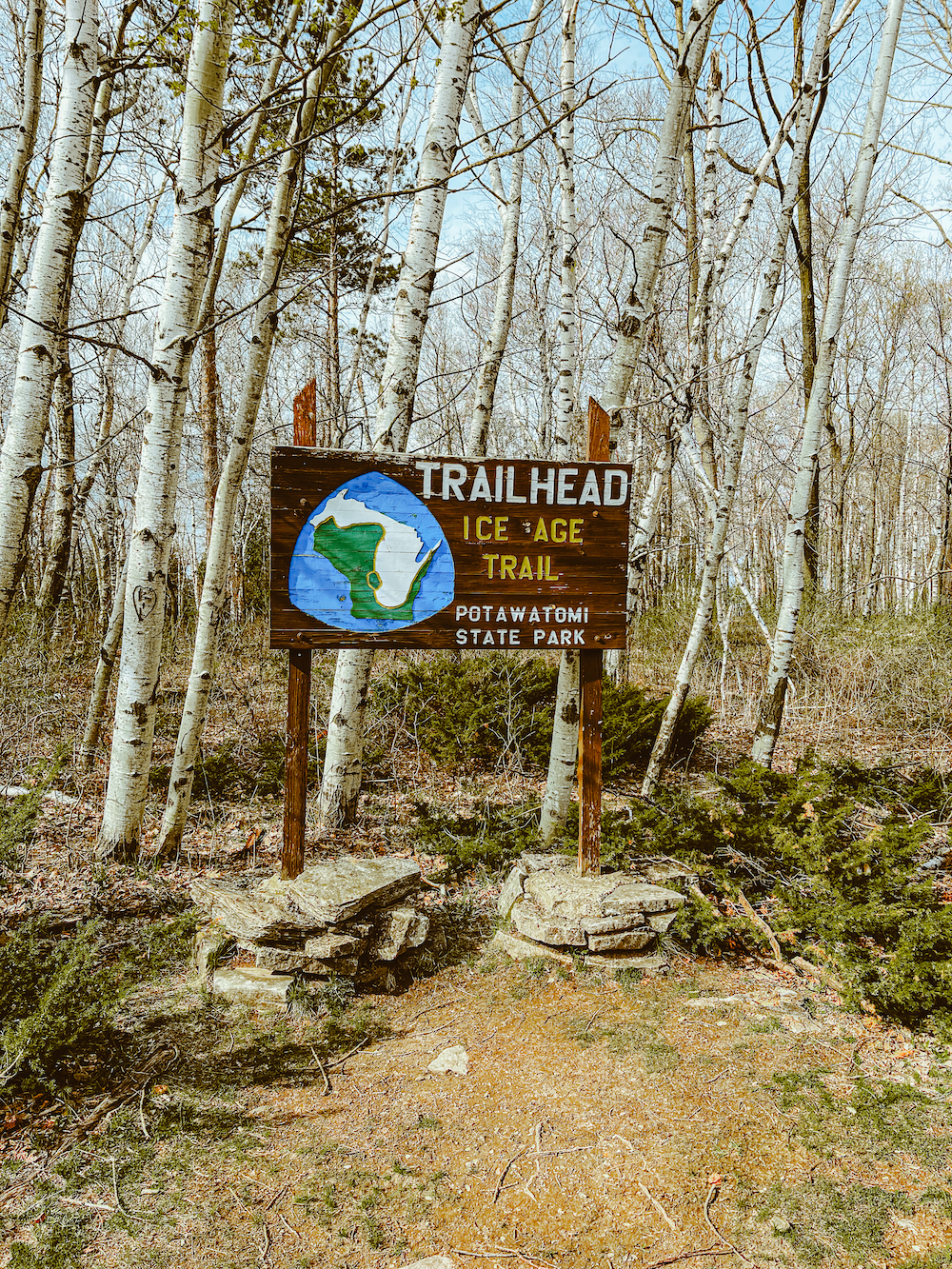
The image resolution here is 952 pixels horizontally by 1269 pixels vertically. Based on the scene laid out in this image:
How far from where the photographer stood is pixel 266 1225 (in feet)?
7.24

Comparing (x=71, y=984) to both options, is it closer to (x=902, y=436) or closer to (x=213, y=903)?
(x=213, y=903)

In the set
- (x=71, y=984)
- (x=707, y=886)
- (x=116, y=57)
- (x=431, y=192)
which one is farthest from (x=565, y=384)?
(x=71, y=984)

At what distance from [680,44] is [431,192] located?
1769 millimetres

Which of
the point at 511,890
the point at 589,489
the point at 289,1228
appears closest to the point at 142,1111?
the point at 289,1228

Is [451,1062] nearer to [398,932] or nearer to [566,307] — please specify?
[398,932]

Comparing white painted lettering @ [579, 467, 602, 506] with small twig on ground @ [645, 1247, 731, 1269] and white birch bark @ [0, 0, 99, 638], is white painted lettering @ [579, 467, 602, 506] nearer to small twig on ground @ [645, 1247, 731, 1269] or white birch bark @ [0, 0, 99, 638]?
white birch bark @ [0, 0, 99, 638]

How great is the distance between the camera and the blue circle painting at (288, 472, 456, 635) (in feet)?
12.3

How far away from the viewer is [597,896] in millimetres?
3834

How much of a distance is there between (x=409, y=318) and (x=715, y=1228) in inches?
181

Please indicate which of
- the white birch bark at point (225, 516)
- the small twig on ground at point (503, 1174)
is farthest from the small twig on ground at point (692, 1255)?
the white birch bark at point (225, 516)

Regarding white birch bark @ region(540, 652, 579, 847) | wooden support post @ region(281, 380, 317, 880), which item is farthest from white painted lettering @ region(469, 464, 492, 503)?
white birch bark @ region(540, 652, 579, 847)

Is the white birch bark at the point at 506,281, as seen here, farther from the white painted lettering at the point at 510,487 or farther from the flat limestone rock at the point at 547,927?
the flat limestone rock at the point at 547,927

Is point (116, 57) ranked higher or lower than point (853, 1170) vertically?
higher

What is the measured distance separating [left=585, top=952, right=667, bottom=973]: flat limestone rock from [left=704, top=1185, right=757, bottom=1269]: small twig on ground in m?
1.39
